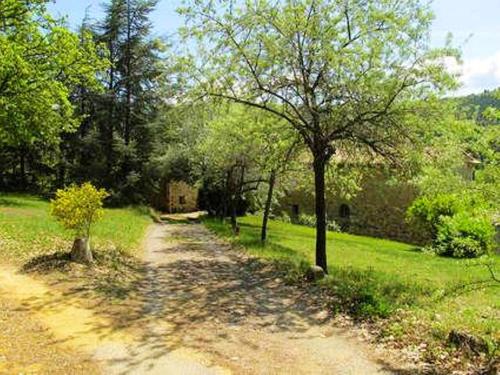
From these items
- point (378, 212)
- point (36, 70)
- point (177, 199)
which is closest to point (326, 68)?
point (36, 70)

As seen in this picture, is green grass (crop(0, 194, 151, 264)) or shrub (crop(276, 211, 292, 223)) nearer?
green grass (crop(0, 194, 151, 264))

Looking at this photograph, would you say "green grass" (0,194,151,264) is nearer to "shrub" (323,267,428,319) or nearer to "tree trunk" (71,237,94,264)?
"tree trunk" (71,237,94,264)

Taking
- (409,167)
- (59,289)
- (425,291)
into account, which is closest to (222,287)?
(59,289)

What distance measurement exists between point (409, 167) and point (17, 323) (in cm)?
979

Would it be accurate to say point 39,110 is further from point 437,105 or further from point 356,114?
point 437,105

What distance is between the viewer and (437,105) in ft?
40.1

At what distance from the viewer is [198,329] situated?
8.70 meters

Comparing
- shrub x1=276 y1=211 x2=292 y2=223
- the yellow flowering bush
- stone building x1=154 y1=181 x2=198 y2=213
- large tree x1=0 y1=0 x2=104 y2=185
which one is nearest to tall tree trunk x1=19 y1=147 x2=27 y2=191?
stone building x1=154 y1=181 x2=198 y2=213

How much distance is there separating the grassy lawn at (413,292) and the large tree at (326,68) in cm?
219

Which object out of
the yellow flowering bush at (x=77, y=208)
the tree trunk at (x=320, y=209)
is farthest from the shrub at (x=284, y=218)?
the yellow flowering bush at (x=77, y=208)

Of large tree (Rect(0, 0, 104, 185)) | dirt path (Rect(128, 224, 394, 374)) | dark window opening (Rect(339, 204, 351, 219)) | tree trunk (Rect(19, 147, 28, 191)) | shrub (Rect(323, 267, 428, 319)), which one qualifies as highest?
large tree (Rect(0, 0, 104, 185))

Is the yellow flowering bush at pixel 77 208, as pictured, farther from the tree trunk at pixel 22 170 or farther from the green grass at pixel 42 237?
the tree trunk at pixel 22 170

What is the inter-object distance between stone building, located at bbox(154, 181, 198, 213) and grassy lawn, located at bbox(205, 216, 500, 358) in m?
22.4

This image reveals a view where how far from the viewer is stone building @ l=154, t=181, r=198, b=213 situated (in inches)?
1710
